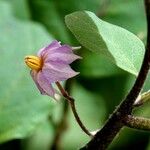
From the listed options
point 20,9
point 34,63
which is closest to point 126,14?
point 20,9

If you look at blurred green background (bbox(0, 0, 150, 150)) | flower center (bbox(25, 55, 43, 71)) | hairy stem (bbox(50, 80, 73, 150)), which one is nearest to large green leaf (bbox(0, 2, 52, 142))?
blurred green background (bbox(0, 0, 150, 150))

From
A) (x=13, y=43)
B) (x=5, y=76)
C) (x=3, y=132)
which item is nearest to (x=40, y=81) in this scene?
(x=3, y=132)

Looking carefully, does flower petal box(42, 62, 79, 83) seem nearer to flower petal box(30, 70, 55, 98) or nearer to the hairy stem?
flower petal box(30, 70, 55, 98)

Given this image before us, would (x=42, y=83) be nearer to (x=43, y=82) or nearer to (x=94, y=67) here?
(x=43, y=82)

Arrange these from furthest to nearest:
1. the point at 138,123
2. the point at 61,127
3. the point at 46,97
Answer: the point at 61,127 → the point at 46,97 → the point at 138,123

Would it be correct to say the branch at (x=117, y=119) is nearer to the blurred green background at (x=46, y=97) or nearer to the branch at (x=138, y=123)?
the branch at (x=138, y=123)

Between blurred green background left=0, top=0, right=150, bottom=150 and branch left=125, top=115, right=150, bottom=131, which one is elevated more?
branch left=125, top=115, right=150, bottom=131

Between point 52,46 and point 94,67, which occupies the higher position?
point 52,46
